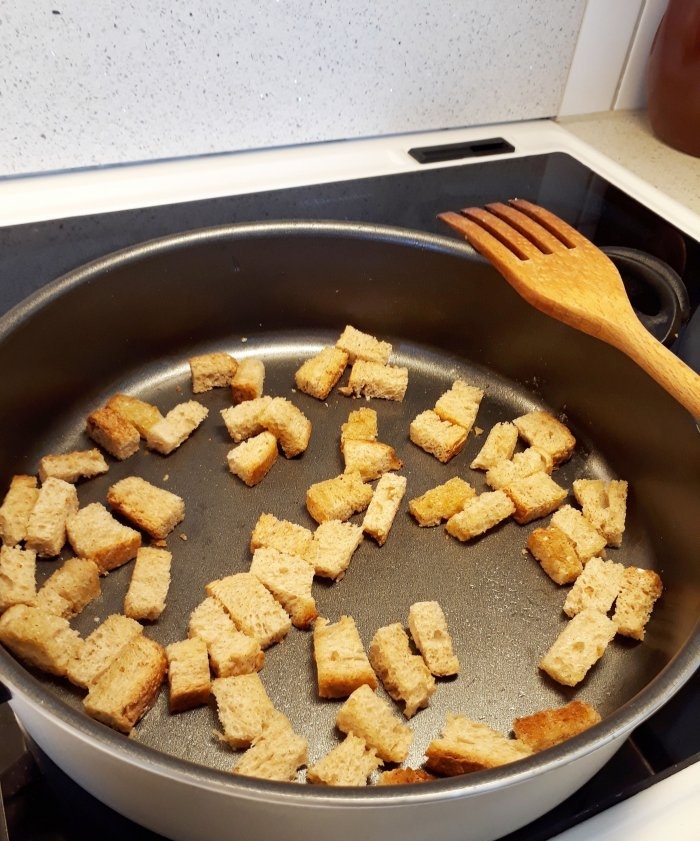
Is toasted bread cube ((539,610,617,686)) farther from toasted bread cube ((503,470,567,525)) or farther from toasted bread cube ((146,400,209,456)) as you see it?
toasted bread cube ((146,400,209,456))

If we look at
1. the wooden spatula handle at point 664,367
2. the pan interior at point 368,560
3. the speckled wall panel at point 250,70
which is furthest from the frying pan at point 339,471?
the speckled wall panel at point 250,70

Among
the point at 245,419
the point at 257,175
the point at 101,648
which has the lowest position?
the point at 101,648

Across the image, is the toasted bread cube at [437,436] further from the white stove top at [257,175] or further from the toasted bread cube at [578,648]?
the white stove top at [257,175]

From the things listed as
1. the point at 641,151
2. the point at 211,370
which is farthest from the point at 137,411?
the point at 641,151

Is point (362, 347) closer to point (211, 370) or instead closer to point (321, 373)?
point (321, 373)

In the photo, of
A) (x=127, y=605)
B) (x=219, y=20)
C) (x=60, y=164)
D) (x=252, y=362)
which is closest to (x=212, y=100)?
(x=219, y=20)
